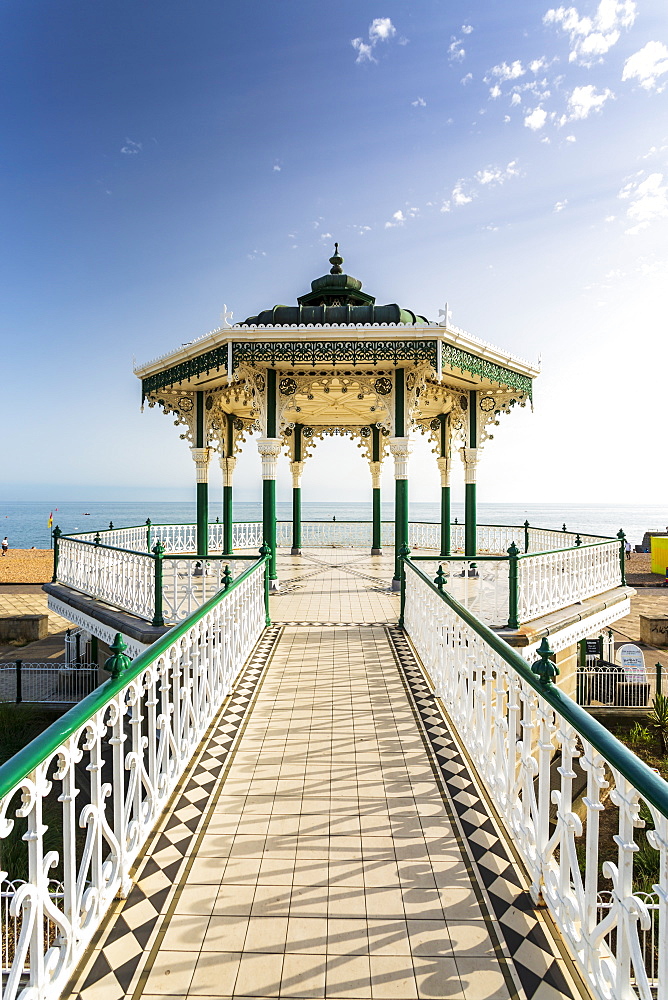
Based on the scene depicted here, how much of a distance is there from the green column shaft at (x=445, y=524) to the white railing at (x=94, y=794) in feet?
27.1

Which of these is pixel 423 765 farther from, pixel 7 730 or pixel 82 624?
pixel 7 730

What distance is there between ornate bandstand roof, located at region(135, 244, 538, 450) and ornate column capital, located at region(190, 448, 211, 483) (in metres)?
0.79

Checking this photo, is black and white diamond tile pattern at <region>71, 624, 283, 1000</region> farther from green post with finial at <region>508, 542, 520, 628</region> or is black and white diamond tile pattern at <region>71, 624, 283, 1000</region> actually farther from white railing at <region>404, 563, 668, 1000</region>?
green post with finial at <region>508, 542, 520, 628</region>

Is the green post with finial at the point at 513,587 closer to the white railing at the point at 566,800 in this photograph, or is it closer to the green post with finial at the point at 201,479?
the white railing at the point at 566,800

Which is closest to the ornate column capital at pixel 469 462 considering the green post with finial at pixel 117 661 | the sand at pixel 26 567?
the green post with finial at pixel 117 661

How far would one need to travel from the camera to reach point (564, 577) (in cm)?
754

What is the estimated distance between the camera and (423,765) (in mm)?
3568

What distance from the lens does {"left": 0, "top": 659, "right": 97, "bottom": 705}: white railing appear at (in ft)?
34.0

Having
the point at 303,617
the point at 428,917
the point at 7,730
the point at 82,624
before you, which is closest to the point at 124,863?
the point at 428,917

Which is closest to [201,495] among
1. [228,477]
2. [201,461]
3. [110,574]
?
[201,461]

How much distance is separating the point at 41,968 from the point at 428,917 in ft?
4.92

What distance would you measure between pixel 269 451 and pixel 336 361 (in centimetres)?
190

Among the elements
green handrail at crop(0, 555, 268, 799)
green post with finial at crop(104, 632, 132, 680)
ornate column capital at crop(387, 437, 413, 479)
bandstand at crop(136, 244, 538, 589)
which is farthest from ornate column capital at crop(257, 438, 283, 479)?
green post with finial at crop(104, 632, 132, 680)

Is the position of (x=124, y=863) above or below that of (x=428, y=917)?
above
